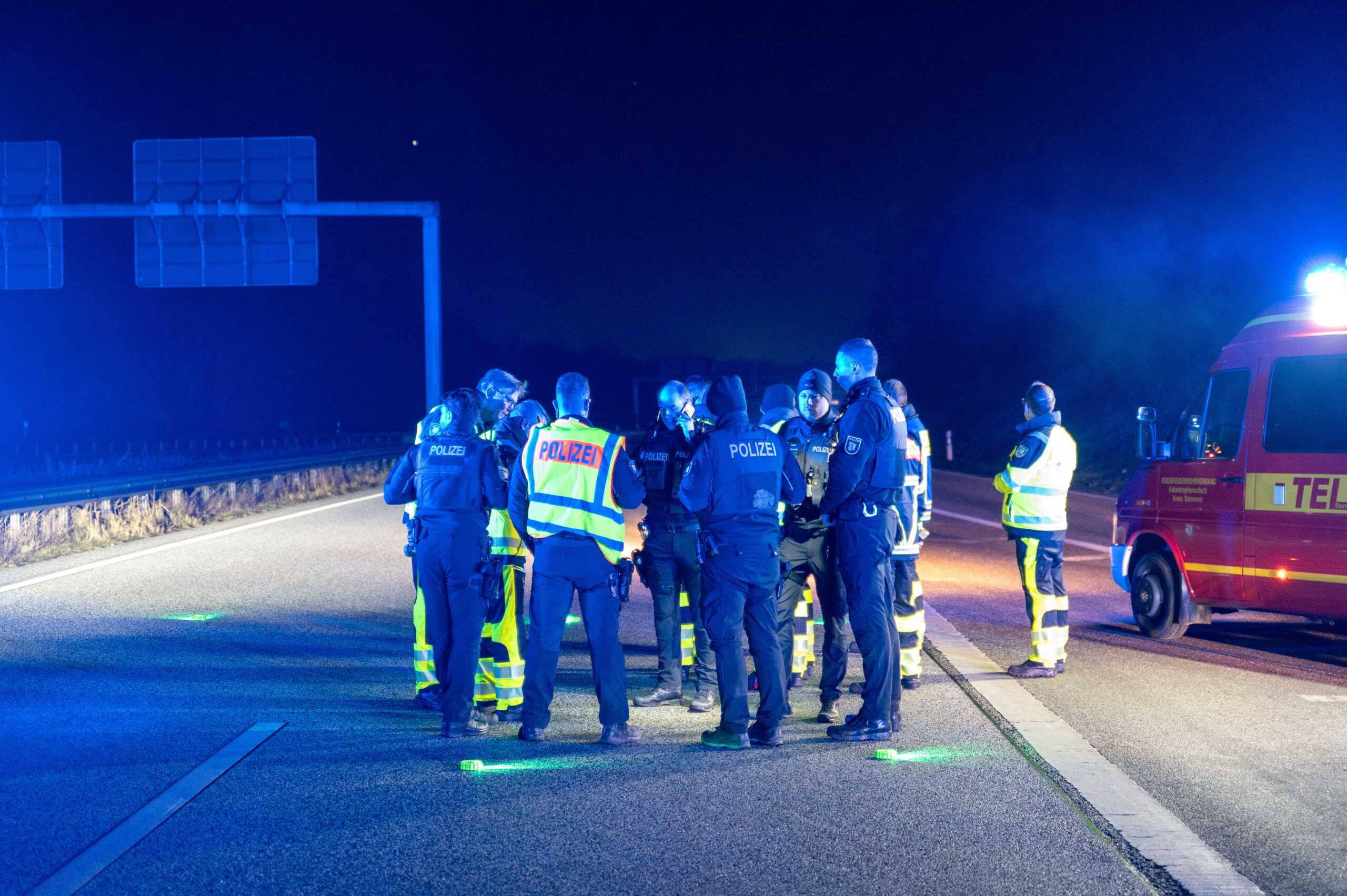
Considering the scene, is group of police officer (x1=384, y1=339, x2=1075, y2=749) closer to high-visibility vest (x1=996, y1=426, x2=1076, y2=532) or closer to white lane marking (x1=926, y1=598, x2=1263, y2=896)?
white lane marking (x1=926, y1=598, x2=1263, y2=896)

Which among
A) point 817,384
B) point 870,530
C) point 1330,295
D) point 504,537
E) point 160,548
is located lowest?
point 160,548

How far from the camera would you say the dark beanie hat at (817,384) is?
7488 mm

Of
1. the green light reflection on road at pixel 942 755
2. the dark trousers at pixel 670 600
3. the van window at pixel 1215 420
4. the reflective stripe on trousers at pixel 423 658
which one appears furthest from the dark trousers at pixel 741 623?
the van window at pixel 1215 420

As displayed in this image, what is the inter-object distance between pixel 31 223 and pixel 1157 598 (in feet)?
60.4

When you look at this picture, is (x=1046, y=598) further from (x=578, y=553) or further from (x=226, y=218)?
(x=226, y=218)

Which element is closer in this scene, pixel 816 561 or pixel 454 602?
pixel 454 602

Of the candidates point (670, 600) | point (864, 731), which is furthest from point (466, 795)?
point (670, 600)

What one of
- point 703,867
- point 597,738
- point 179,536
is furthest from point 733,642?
point 179,536

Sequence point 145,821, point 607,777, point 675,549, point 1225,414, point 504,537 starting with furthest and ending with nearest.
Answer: point 1225,414 → point 675,549 → point 504,537 → point 607,777 → point 145,821

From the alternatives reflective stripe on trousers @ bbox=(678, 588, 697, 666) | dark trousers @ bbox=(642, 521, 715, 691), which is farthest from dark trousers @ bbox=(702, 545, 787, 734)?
reflective stripe on trousers @ bbox=(678, 588, 697, 666)

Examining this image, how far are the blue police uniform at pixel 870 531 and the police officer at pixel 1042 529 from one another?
169cm

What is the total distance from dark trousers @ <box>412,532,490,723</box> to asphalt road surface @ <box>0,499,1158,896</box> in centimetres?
36

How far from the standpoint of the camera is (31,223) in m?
18.8

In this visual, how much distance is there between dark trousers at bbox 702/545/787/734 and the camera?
5.82 meters
